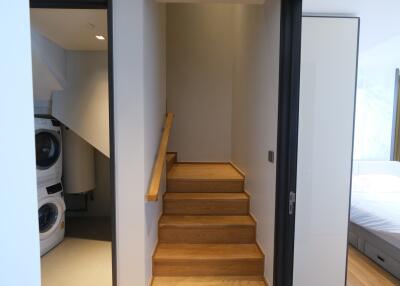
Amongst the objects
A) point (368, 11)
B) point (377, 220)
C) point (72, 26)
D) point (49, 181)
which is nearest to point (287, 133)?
point (368, 11)

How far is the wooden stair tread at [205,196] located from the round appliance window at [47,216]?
1.32 meters

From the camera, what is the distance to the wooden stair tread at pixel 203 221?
9.01 ft

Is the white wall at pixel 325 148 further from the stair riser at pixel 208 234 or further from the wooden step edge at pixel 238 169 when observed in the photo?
the wooden step edge at pixel 238 169

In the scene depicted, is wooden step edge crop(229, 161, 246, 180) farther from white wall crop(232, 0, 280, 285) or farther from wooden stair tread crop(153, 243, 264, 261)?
wooden stair tread crop(153, 243, 264, 261)

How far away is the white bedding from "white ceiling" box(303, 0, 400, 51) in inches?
73.7

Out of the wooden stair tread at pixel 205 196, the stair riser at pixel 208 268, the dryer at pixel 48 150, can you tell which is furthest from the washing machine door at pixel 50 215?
the stair riser at pixel 208 268

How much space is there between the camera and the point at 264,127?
7.91 feet

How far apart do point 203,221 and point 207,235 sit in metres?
0.15

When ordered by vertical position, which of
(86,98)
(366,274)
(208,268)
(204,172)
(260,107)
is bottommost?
(366,274)

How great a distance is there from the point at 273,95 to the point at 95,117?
81.3 inches

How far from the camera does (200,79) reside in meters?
4.50

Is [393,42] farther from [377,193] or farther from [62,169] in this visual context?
[62,169]

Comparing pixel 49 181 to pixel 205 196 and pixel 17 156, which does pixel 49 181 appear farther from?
pixel 17 156

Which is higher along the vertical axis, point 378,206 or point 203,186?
point 203,186
